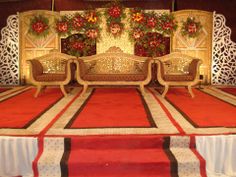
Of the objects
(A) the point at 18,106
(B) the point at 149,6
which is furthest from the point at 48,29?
(A) the point at 18,106

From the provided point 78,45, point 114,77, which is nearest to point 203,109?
point 114,77

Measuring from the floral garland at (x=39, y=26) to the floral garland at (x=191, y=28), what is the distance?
9.07 ft

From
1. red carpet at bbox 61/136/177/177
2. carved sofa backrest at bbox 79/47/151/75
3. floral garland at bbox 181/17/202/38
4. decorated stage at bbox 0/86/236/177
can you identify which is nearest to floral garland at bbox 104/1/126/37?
carved sofa backrest at bbox 79/47/151/75

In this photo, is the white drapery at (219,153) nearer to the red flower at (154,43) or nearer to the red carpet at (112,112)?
the red carpet at (112,112)

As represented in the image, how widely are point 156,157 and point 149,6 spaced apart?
17.2 ft

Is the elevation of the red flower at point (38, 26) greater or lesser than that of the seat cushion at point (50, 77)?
greater

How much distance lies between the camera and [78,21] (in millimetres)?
6750

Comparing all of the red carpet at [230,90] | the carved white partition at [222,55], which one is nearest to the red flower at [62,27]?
the carved white partition at [222,55]

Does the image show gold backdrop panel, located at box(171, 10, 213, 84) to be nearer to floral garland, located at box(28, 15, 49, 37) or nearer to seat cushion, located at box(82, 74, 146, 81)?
seat cushion, located at box(82, 74, 146, 81)

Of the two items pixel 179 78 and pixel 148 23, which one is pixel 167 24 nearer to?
pixel 148 23

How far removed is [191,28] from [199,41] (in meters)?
0.35

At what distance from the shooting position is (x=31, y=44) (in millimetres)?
6930

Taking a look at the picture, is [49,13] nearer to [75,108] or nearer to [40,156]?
[75,108]

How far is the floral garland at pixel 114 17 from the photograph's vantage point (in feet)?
21.7
